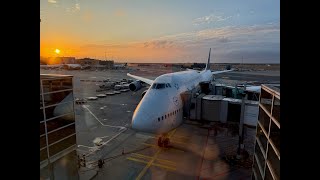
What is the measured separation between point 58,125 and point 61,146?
36.4 inches

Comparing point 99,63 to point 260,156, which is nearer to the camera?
point 260,156

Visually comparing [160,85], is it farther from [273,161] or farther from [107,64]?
[107,64]

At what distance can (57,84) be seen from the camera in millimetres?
9609

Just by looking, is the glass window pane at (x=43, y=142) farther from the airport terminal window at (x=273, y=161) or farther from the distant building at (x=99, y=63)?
the distant building at (x=99, y=63)

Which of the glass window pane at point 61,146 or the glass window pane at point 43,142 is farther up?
the glass window pane at point 43,142

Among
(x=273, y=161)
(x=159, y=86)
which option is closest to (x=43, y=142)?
(x=273, y=161)

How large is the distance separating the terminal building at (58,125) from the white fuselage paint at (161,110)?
17.6 ft

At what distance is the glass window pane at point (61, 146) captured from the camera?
31.5ft

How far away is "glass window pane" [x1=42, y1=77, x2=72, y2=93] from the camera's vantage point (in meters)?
9.31

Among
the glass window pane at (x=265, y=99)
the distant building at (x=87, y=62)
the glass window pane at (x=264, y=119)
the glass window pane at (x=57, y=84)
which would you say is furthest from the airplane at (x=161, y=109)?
the distant building at (x=87, y=62)
